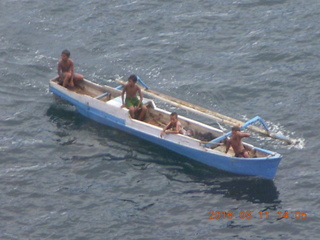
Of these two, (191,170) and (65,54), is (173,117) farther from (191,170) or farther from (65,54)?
(65,54)

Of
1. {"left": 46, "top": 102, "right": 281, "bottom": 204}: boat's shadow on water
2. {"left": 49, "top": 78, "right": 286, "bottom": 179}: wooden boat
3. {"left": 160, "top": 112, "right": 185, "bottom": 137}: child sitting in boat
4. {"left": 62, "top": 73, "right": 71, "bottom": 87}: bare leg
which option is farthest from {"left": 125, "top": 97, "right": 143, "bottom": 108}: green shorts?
{"left": 62, "top": 73, "right": 71, "bottom": 87}: bare leg

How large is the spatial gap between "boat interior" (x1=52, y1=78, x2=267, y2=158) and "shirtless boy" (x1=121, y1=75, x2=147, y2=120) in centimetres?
58

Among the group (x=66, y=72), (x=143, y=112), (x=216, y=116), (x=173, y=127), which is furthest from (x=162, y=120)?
(x=66, y=72)

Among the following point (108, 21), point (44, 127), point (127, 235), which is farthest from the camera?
point (108, 21)

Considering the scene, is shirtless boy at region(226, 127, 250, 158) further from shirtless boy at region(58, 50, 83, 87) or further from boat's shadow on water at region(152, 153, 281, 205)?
shirtless boy at region(58, 50, 83, 87)

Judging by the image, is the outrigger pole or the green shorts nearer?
the outrigger pole

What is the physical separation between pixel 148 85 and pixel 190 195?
1007 cm

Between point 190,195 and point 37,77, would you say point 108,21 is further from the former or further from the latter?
point 190,195

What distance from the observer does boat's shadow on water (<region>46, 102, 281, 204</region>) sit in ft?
102

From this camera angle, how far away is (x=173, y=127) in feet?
110

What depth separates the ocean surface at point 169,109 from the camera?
97.1 feet

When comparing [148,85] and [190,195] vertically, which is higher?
[148,85]

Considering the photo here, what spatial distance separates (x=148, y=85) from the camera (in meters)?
39.4

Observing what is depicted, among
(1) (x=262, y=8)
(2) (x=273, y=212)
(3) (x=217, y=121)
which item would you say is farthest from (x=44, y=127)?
(1) (x=262, y=8)
